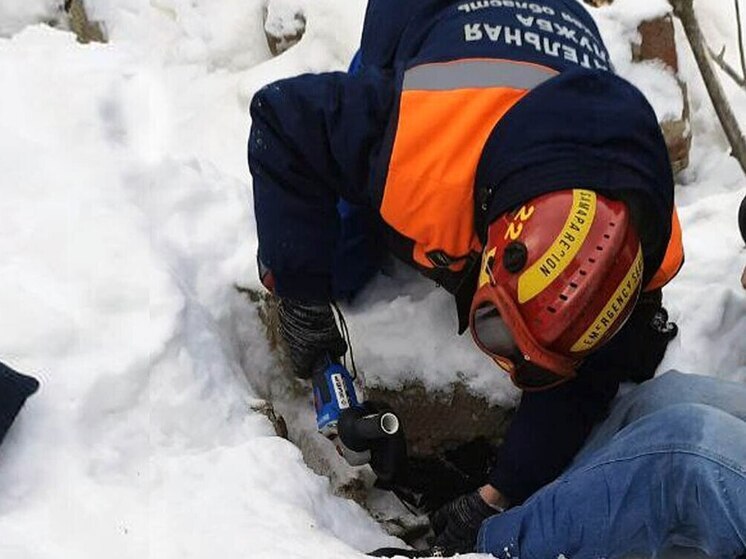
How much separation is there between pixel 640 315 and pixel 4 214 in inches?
46.0

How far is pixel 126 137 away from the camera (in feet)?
7.26

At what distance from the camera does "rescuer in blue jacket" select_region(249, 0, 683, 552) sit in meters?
1.44

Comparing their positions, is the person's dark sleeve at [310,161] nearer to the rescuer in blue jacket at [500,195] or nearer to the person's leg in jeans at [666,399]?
the rescuer in blue jacket at [500,195]

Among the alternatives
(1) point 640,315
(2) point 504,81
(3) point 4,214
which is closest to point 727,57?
(1) point 640,315

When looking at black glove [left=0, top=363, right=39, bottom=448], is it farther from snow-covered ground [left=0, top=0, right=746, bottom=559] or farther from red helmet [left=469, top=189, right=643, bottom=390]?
red helmet [left=469, top=189, right=643, bottom=390]

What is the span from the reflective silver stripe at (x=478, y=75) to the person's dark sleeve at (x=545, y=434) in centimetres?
54

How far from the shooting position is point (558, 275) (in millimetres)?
1416

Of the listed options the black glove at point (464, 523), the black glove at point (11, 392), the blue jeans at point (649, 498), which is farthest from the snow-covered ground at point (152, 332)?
the blue jeans at point (649, 498)

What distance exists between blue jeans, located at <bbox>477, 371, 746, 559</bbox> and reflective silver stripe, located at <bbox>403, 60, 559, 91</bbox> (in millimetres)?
564

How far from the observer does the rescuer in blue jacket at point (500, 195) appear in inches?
56.7

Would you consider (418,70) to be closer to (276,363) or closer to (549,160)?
(549,160)

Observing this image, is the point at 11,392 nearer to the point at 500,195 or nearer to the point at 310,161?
the point at 310,161

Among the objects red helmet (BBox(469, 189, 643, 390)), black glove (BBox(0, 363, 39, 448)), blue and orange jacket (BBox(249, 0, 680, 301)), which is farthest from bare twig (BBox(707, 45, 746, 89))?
black glove (BBox(0, 363, 39, 448))

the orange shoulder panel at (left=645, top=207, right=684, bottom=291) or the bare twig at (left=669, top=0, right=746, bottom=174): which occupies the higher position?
the bare twig at (left=669, top=0, right=746, bottom=174)
